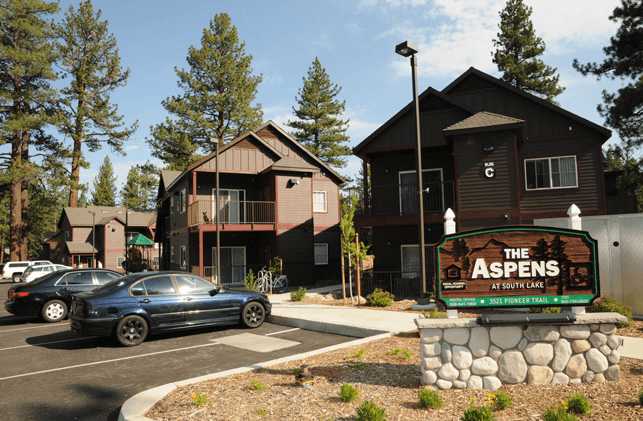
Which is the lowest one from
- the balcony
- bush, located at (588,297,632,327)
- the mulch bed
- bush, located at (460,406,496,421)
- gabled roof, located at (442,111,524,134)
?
the mulch bed

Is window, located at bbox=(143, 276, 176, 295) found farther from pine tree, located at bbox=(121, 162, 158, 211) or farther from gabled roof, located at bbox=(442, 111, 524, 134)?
pine tree, located at bbox=(121, 162, 158, 211)

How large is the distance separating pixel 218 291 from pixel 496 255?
723 centimetres

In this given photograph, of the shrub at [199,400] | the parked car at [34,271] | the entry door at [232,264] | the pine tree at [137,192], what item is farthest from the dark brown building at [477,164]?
the pine tree at [137,192]

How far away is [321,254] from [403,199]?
9124 mm

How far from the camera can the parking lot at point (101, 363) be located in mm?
6504

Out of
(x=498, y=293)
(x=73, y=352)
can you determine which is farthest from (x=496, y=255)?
(x=73, y=352)

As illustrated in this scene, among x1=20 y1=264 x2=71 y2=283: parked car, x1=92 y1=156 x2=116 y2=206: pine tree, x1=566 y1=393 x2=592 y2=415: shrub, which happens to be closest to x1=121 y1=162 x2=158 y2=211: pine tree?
x1=92 y1=156 x2=116 y2=206: pine tree

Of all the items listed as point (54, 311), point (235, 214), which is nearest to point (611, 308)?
point (54, 311)

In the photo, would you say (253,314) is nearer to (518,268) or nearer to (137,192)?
(518,268)

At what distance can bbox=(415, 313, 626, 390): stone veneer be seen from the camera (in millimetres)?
6102

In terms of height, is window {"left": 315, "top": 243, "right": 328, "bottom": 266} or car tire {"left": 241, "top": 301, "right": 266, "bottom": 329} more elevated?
window {"left": 315, "top": 243, "right": 328, "bottom": 266}

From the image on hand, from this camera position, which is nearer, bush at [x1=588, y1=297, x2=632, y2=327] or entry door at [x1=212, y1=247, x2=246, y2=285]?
bush at [x1=588, y1=297, x2=632, y2=327]

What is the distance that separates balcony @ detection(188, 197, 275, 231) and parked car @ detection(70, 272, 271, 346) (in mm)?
12069

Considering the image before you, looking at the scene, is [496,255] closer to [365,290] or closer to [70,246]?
[365,290]
